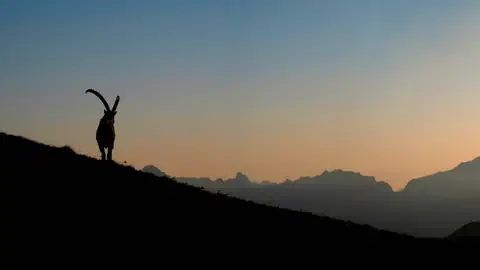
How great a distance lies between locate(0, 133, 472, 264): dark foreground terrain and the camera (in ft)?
68.4

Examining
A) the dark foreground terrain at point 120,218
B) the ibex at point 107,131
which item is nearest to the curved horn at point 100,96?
the ibex at point 107,131

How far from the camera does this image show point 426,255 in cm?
2797

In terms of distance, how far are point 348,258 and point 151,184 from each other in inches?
441

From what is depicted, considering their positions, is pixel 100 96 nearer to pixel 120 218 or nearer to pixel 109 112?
pixel 109 112

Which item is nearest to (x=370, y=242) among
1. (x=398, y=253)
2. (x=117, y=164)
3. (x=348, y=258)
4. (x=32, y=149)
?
(x=398, y=253)

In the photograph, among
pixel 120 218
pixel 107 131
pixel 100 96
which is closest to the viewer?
pixel 120 218

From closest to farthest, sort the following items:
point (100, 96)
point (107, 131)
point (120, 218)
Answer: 1. point (120, 218)
2. point (107, 131)
3. point (100, 96)

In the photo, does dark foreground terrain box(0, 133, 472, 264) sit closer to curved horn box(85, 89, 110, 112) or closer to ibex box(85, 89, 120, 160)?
ibex box(85, 89, 120, 160)

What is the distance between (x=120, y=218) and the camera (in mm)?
→ 23594

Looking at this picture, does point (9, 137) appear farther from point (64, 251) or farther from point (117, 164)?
point (64, 251)

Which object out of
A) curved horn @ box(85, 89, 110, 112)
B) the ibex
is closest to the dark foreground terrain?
the ibex

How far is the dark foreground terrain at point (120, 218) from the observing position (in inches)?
821

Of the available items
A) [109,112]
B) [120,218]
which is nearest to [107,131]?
[109,112]

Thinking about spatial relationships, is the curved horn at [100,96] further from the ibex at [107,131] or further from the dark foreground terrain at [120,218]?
the dark foreground terrain at [120,218]
